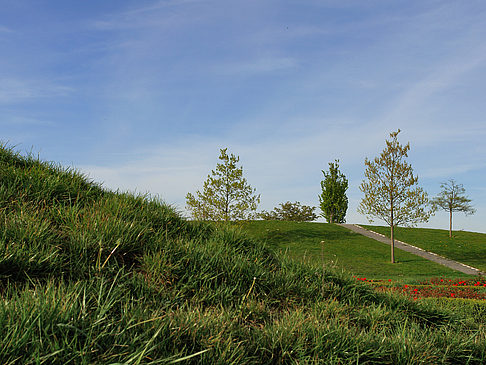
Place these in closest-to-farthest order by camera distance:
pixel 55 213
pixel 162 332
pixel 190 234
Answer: pixel 162 332, pixel 55 213, pixel 190 234

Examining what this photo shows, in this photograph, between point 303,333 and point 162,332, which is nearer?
point 162,332

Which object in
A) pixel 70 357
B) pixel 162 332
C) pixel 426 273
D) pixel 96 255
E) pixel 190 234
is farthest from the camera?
pixel 426 273

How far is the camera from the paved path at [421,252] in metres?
21.2

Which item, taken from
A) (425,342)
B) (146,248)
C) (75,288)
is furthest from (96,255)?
(425,342)

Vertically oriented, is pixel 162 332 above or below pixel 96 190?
below

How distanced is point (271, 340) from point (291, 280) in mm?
1521

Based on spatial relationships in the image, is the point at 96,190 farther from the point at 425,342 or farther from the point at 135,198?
the point at 425,342

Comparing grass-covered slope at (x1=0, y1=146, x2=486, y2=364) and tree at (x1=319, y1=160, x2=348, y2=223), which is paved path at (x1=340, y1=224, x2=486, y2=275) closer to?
tree at (x1=319, y1=160, x2=348, y2=223)

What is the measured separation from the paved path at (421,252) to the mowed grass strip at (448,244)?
2.31 ft

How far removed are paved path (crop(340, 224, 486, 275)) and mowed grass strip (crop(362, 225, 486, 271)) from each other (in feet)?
2.31

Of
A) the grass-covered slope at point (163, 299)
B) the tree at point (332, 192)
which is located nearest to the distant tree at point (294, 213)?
the tree at point (332, 192)

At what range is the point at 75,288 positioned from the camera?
3088 mm

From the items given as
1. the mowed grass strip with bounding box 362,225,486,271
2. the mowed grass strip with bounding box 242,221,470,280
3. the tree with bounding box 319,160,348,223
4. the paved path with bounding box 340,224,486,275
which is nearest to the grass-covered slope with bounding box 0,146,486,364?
the mowed grass strip with bounding box 242,221,470,280

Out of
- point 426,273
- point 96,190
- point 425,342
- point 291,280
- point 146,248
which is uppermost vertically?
point 96,190
